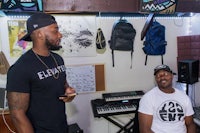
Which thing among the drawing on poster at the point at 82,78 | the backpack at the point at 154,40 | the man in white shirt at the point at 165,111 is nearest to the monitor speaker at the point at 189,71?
the backpack at the point at 154,40

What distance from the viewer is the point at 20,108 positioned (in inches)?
52.3

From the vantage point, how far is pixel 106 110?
2570mm

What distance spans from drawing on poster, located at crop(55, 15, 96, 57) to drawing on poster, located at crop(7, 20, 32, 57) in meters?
0.46

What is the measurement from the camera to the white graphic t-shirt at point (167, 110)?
→ 1.91 meters

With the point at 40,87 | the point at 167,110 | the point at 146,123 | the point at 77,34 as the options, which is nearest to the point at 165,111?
the point at 167,110

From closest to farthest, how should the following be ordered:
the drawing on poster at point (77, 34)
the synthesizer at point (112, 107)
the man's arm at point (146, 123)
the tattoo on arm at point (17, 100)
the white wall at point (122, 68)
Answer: the tattoo on arm at point (17, 100), the man's arm at point (146, 123), the synthesizer at point (112, 107), the drawing on poster at point (77, 34), the white wall at point (122, 68)

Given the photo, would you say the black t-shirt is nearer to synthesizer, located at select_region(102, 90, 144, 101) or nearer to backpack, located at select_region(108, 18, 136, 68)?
synthesizer, located at select_region(102, 90, 144, 101)

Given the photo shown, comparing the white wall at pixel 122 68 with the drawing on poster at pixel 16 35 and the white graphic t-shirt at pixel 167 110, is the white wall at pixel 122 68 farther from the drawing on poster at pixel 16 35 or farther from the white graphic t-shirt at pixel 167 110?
the white graphic t-shirt at pixel 167 110

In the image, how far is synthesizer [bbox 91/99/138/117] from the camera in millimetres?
2541

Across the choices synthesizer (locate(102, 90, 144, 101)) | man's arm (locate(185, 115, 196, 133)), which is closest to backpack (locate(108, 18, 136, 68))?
synthesizer (locate(102, 90, 144, 101))

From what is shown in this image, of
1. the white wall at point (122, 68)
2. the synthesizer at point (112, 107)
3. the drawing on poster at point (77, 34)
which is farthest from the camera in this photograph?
the white wall at point (122, 68)

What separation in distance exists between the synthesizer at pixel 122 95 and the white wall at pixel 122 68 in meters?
0.11

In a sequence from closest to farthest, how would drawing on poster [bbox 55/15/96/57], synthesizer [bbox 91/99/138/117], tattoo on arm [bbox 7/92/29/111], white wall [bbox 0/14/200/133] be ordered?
tattoo on arm [bbox 7/92/29/111] → synthesizer [bbox 91/99/138/117] → drawing on poster [bbox 55/15/96/57] → white wall [bbox 0/14/200/133]

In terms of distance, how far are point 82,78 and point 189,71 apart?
1.38 meters
